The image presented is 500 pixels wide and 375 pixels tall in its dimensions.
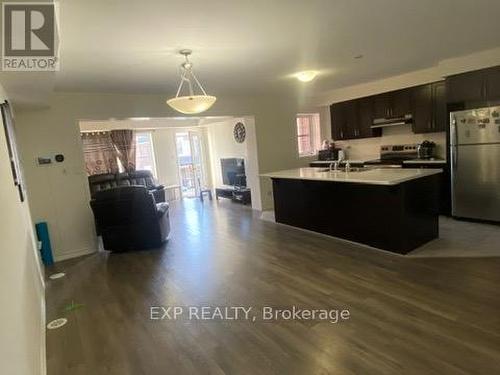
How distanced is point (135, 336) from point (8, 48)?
230cm

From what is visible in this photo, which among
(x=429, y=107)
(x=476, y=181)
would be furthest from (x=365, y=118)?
(x=476, y=181)

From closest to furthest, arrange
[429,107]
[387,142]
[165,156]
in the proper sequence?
[429,107] < [387,142] < [165,156]

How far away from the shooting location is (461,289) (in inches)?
113

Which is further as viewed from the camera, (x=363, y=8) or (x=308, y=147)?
(x=308, y=147)

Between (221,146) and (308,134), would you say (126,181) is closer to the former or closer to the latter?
(221,146)

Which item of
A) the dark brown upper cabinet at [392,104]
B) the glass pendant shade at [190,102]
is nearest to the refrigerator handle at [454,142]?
the dark brown upper cabinet at [392,104]

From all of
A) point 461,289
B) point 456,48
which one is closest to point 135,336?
point 461,289

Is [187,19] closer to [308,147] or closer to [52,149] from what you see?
[52,149]

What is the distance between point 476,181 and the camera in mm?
4531

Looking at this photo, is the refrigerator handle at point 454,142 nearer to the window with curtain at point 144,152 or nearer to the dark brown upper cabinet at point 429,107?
the dark brown upper cabinet at point 429,107

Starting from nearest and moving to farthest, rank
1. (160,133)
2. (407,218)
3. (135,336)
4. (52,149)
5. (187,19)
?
(187,19), (135,336), (407,218), (52,149), (160,133)

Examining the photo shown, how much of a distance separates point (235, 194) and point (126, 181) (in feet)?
Result: 8.82

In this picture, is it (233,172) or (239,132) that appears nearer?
(239,132)

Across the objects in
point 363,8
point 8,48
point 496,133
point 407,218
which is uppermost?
point 363,8
